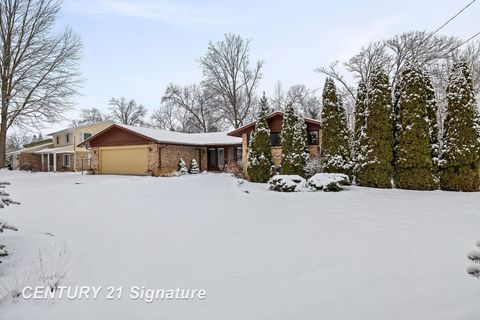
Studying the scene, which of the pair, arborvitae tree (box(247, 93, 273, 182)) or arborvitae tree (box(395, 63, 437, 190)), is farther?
arborvitae tree (box(247, 93, 273, 182))

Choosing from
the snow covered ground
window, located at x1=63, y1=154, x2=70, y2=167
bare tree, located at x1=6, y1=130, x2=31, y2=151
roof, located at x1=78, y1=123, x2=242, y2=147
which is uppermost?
bare tree, located at x1=6, y1=130, x2=31, y2=151

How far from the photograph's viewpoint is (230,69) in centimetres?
3106

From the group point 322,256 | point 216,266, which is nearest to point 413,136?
point 322,256

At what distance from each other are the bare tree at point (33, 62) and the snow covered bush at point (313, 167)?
19621mm

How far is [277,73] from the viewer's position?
33031mm

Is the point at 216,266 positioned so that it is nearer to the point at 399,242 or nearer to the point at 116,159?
the point at 399,242

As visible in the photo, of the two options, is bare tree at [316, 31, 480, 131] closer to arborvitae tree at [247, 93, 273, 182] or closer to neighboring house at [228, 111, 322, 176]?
neighboring house at [228, 111, 322, 176]

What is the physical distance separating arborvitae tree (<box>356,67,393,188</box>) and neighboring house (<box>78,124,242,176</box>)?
857cm

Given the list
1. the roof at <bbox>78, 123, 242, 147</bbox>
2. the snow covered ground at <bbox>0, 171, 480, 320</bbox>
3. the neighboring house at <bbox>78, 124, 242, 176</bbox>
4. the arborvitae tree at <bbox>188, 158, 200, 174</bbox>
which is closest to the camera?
the snow covered ground at <bbox>0, 171, 480, 320</bbox>

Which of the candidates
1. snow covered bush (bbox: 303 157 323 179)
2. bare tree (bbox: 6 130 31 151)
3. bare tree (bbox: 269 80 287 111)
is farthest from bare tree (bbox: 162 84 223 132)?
bare tree (bbox: 6 130 31 151)

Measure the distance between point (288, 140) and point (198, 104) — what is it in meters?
25.0

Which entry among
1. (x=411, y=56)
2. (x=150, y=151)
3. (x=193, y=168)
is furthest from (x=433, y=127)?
(x=150, y=151)

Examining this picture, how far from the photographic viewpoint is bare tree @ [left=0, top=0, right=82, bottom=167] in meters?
20.2

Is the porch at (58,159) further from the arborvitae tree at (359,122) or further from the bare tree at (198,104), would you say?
the arborvitae tree at (359,122)
